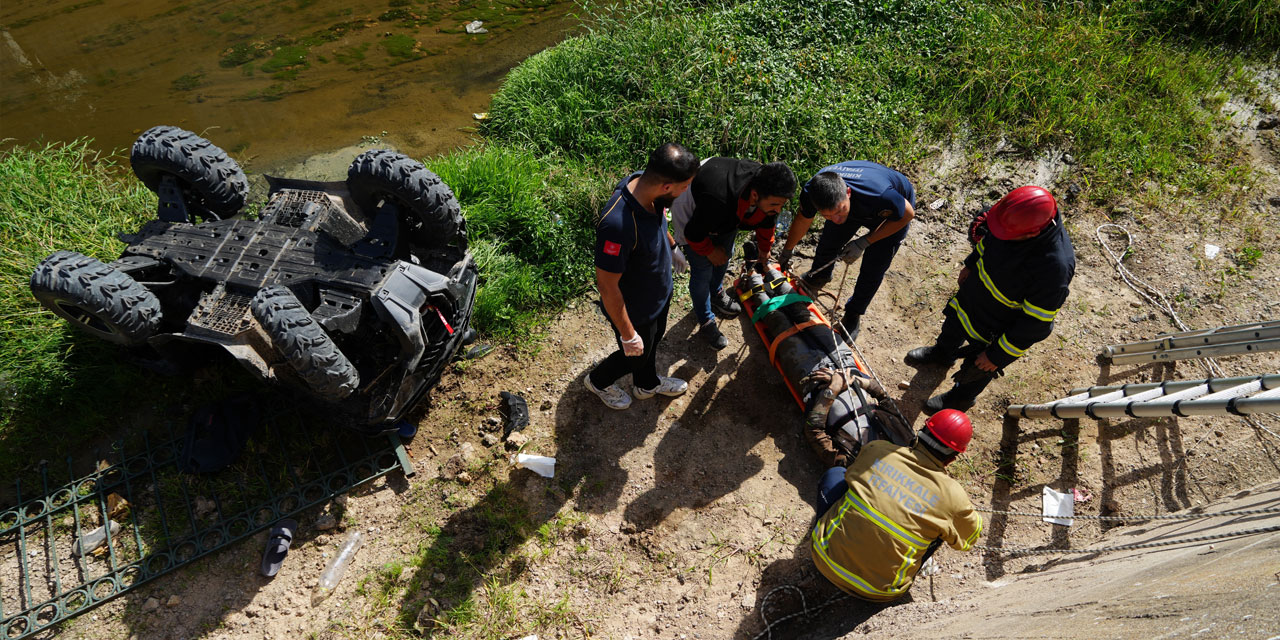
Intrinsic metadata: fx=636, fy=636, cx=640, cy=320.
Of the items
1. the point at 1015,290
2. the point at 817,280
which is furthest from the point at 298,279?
the point at 1015,290

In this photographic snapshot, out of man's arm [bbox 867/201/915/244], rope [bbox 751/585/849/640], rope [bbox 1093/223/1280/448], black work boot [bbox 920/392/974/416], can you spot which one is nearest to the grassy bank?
rope [bbox 1093/223/1280/448]

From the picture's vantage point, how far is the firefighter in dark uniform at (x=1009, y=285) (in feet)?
11.6

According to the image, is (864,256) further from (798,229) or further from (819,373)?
(819,373)

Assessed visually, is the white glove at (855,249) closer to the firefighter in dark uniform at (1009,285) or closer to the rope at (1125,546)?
the firefighter in dark uniform at (1009,285)

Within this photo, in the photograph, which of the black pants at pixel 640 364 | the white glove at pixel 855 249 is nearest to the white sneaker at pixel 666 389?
the black pants at pixel 640 364

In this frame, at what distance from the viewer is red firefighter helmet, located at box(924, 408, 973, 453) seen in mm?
3189

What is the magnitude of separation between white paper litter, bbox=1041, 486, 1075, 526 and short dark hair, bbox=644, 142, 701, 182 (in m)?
3.21

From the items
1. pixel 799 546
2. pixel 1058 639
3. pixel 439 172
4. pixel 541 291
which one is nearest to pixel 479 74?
pixel 439 172

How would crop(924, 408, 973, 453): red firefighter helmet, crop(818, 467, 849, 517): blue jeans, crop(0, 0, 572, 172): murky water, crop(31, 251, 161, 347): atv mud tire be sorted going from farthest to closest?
1. crop(0, 0, 572, 172): murky water
2. crop(818, 467, 849, 517): blue jeans
3. crop(31, 251, 161, 347): atv mud tire
4. crop(924, 408, 973, 453): red firefighter helmet

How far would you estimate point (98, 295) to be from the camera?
3.37m

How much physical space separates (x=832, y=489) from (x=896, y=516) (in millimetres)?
446

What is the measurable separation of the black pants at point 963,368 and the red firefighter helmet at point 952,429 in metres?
1.07

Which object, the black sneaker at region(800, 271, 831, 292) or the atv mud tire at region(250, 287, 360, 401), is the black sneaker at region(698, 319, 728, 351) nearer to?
the black sneaker at region(800, 271, 831, 292)

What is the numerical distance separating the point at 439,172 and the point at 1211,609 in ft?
17.5
